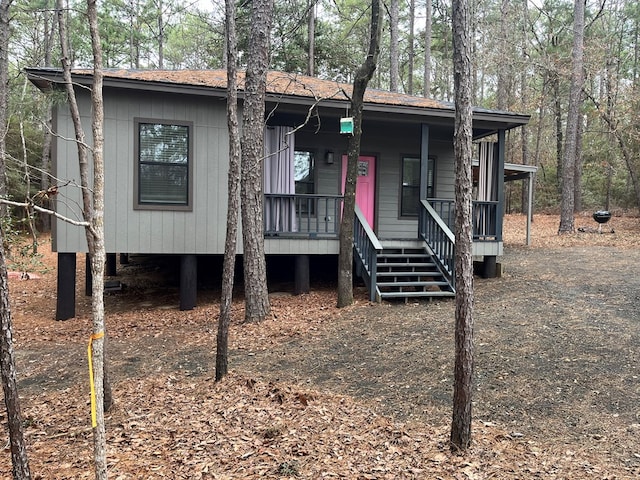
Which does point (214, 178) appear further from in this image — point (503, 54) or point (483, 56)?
point (483, 56)

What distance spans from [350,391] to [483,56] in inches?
747

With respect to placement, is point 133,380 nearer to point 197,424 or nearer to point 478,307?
point 197,424

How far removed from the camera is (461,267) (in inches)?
124

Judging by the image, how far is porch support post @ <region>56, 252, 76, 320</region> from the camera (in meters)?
7.20

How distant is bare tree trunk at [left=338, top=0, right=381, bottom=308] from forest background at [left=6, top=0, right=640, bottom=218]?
988 centimetres

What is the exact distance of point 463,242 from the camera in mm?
3137

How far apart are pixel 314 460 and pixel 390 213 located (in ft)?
23.6

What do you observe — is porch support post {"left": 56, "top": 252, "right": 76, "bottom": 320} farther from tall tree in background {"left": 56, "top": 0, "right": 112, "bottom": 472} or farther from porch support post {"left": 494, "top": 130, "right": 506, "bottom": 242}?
porch support post {"left": 494, "top": 130, "right": 506, "bottom": 242}

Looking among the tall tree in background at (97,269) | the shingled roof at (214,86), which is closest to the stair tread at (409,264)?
the shingled roof at (214,86)

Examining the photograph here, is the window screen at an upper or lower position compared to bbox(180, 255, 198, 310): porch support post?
upper

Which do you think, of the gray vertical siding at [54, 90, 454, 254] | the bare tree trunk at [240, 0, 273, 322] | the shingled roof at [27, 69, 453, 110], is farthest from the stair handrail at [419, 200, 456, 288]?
the bare tree trunk at [240, 0, 273, 322]

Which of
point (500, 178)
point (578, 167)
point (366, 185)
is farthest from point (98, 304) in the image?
point (578, 167)

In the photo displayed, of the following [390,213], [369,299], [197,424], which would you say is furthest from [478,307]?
[197,424]

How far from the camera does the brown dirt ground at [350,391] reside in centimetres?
320
